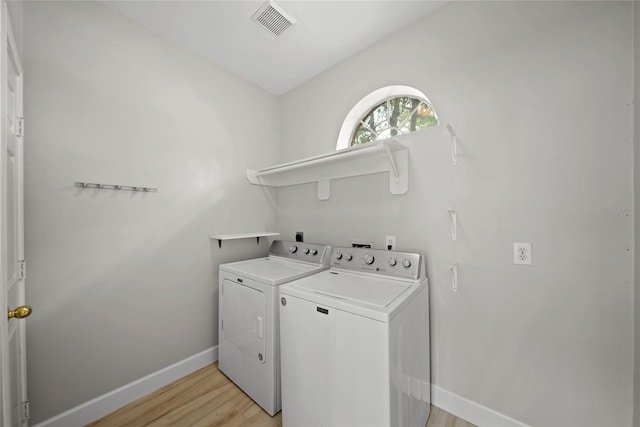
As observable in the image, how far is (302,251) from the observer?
2.06 meters

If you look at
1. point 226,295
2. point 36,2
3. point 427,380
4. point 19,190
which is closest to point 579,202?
point 427,380

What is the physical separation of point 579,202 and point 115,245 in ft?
8.57

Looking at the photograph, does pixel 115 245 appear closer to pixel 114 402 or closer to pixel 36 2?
pixel 114 402

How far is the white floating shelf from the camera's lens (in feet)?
5.42

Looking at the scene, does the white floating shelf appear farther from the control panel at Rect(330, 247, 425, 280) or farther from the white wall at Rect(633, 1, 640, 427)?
the white wall at Rect(633, 1, 640, 427)

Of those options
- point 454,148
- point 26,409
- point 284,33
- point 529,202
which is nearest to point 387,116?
point 454,148

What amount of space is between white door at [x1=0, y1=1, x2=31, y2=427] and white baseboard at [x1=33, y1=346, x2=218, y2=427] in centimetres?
19

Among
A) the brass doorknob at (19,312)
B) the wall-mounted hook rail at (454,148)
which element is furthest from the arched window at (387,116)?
the brass doorknob at (19,312)

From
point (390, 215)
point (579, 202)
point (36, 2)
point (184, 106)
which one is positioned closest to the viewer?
point (579, 202)

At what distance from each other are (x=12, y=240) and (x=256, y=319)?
1.23 m

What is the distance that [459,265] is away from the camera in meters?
1.47

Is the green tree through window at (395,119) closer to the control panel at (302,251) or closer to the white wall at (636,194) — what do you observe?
the white wall at (636,194)

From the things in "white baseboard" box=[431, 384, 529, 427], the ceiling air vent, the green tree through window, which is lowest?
"white baseboard" box=[431, 384, 529, 427]

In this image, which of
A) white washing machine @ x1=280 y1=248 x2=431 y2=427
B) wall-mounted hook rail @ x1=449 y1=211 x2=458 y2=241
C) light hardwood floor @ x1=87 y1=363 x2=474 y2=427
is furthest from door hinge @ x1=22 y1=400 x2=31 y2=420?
wall-mounted hook rail @ x1=449 y1=211 x2=458 y2=241
